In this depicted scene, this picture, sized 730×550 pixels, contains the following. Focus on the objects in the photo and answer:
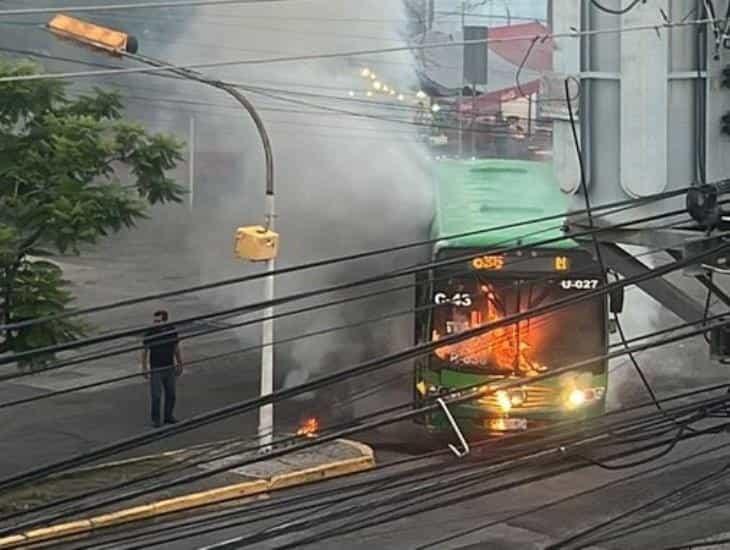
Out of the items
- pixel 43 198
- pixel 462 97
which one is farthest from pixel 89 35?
pixel 462 97

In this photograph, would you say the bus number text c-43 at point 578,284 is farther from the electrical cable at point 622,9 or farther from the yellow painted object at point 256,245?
the electrical cable at point 622,9

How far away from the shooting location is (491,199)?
15742 millimetres

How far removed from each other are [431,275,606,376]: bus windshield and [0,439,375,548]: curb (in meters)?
1.62

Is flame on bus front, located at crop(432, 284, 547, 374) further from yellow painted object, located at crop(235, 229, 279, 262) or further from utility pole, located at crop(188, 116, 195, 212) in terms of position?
utility pole, located at crop(188, 116, 195, 212)

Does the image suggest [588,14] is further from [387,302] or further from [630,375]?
[630,375]

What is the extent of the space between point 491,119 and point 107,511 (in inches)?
901

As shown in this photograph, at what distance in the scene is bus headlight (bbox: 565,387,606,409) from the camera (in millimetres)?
14586

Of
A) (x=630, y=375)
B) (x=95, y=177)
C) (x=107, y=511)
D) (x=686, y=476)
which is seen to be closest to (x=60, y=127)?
(x=95, y=177)

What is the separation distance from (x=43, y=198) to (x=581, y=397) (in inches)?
251

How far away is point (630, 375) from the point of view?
2158 centimetres

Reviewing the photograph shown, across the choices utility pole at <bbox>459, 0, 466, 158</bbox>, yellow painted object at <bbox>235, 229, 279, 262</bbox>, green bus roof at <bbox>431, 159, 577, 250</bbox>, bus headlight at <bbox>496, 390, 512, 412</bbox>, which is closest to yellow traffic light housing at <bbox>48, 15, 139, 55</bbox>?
yellow painted object at <bbox>235, 229, 279, 262</bbox>

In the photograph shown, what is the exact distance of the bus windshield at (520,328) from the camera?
14.3 metres

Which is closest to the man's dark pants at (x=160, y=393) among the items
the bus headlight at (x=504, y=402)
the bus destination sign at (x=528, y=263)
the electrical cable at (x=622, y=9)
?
the bus headlight at (x=504, y=402)

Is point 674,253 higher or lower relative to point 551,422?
higher
